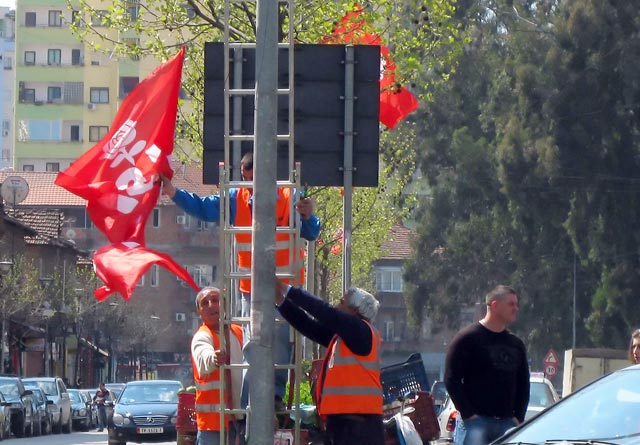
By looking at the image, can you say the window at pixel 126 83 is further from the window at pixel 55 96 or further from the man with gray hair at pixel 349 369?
the man with gray hair at pixel 349 369

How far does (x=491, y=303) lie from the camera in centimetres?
1110

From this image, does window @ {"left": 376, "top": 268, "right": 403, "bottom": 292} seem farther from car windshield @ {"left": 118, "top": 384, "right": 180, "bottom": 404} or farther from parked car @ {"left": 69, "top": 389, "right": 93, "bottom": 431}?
car windshield @ {"left": 118, "top": 384, "right": 180, "bottom": 404}

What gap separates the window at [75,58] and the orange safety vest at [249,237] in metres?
95.0

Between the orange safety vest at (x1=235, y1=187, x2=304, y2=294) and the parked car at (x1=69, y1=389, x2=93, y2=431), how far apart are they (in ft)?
139

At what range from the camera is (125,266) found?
10.4m

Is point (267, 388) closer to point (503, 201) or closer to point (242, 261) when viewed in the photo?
point (242, 261)

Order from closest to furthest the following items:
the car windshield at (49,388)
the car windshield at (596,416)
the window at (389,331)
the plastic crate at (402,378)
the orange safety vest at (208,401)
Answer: the car windshield at (596,416)
the orange safety vest at (208,401)
the plastic crate at (402,378)
the car windshield at (49,388)
the window at (389,331)

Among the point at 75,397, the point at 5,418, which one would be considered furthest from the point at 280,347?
A: the point at 75,397

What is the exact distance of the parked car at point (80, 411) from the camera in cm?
5253

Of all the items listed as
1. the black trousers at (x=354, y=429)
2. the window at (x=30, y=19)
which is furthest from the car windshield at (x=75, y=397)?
the window at (x=30, y=19)

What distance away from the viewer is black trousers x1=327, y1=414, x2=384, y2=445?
9734mm

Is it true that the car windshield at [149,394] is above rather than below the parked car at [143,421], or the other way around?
above

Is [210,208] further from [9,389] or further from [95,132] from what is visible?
[95,132]

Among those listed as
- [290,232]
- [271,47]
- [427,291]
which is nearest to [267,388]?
[290,232]
